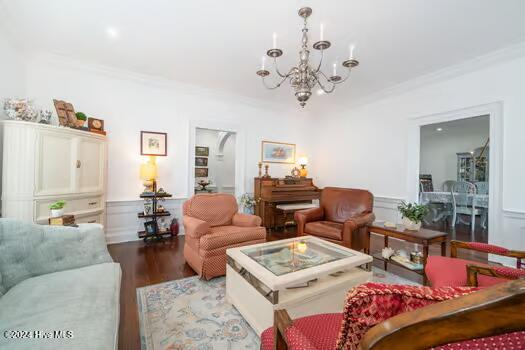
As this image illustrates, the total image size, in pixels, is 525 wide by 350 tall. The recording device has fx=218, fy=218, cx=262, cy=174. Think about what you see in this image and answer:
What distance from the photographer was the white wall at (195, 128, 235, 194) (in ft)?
23.1

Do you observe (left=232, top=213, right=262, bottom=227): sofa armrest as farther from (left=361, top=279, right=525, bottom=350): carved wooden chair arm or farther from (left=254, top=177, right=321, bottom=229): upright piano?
(left=361, top=279, right=525, bottom=350): carved wooden chair arm

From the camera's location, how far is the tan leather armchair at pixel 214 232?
2.35 meters

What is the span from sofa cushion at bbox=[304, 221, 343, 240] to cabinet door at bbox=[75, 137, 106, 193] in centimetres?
310

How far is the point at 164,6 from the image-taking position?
2.16m

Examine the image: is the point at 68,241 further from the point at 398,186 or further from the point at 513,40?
the point at 513,40

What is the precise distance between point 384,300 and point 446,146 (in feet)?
29.8

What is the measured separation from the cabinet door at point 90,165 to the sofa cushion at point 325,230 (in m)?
3.10

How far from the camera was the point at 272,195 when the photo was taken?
4.45m

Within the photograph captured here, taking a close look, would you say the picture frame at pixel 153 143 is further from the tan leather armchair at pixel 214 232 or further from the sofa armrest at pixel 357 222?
the sofa armrest at pixel 357 222

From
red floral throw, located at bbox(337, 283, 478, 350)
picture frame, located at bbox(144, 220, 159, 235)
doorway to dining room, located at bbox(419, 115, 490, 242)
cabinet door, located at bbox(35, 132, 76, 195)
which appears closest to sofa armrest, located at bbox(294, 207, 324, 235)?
picture frame, located at bbox(144, 220, 159, 235)

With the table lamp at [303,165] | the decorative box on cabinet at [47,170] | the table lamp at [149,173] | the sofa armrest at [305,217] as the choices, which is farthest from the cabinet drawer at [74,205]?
the table lamp at [303,165]

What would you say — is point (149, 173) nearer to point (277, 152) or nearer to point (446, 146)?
point (277, 152)

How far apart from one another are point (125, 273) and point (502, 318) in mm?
3036

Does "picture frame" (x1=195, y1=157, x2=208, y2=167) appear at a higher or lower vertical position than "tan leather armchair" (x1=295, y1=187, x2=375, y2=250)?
higher
